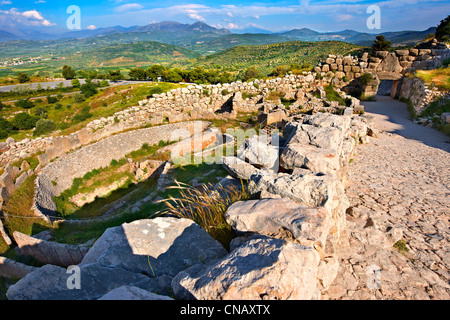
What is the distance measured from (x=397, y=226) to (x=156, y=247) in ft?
15.9

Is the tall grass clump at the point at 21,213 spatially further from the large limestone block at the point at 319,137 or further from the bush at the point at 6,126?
the bush at the point at 6,126

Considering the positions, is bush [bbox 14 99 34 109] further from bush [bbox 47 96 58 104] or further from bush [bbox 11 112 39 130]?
bush [bbox 11 112 39 130]

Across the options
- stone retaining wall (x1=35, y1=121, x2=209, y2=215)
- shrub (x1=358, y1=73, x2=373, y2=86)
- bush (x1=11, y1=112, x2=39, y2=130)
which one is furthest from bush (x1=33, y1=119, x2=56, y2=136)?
shrub (x1=358, y1=73, x2=373, y2=86)

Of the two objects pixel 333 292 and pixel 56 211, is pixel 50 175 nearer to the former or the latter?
pixel 56 211

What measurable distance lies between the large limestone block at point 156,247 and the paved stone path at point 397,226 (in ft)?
6.15

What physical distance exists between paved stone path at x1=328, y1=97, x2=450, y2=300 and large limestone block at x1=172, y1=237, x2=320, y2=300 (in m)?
1.15

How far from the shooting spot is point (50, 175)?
11.8 meters

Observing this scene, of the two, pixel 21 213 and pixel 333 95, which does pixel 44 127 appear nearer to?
pixel 21 213

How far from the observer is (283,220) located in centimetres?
319

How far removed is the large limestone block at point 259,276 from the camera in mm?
2180

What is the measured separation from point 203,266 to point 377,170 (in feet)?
24.8

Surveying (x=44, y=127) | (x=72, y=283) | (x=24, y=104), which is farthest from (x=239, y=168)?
(x=24, y=104)

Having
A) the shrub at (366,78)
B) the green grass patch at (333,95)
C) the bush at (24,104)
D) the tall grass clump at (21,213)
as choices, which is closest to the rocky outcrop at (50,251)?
the tall grass clump at (21,213)

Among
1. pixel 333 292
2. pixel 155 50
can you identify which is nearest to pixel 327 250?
pixel 333 292
